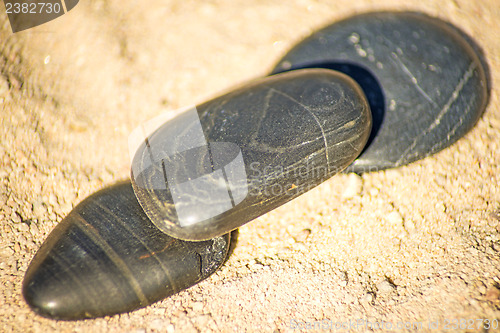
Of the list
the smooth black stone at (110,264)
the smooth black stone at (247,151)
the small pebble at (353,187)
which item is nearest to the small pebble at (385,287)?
the small pebble at (353,187)

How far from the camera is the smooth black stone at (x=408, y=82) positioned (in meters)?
2.32

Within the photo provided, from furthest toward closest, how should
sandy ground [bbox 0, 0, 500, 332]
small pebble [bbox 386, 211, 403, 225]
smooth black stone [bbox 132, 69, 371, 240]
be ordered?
small pebble [bbox 386, 211, 403, 225]
sandy ground [bbox 0, 0, 500, 332]
smooth black stone [bbox 132, 69, 371, 240]

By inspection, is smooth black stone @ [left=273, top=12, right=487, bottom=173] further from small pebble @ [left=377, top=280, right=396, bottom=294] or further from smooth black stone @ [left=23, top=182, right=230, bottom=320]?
smooth black stone @ [left=23, top=182, right=230, bottom=320]

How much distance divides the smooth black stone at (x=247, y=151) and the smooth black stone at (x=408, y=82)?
25 cm

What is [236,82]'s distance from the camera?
8.90ft

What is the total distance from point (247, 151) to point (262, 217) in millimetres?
653

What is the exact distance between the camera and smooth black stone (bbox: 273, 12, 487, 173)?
2324 millimetres

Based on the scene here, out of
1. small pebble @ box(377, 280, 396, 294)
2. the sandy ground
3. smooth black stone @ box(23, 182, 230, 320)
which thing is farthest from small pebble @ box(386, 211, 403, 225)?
smooth black stone @ box(23, 182, 230, 320)

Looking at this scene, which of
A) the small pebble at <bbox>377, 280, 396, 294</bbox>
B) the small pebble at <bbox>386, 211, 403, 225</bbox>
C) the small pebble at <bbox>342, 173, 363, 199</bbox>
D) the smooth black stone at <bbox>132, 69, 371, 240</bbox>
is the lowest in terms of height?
the small pebble at <bbox>377, 280, 396, 294</bbox>

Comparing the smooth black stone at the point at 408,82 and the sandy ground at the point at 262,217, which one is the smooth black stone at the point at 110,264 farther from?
the smooth black stone at the point at 408,82

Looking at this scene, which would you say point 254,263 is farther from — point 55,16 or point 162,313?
point 55,16

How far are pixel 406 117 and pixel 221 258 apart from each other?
1521mm

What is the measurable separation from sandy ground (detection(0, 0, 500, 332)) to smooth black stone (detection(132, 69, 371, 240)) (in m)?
0.42

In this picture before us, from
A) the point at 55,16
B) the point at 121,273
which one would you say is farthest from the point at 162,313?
the point at 55,16
